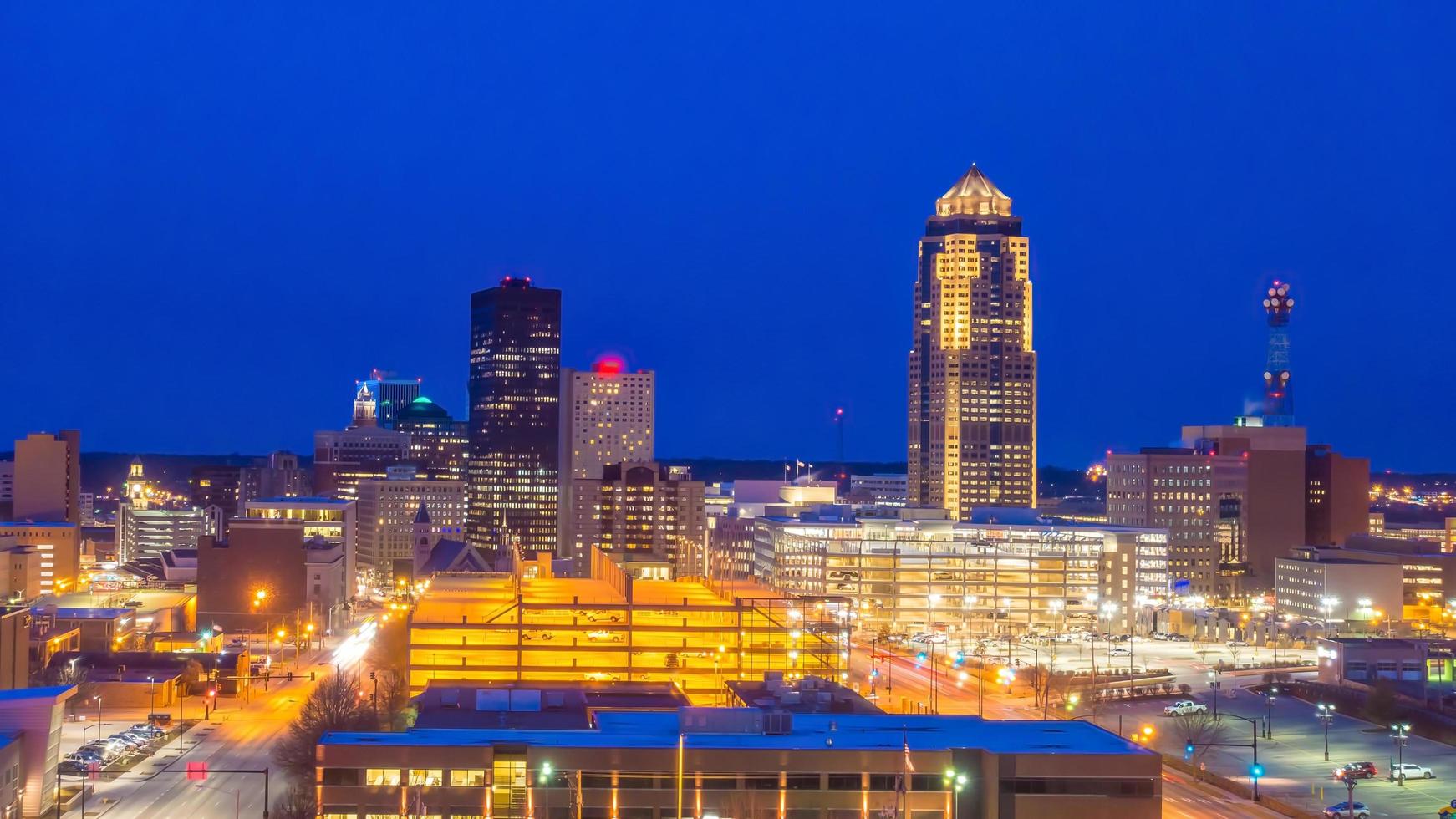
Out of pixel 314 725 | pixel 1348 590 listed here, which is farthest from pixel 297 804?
pixel 1348 590

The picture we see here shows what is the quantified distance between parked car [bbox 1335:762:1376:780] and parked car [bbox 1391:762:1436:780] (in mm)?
840

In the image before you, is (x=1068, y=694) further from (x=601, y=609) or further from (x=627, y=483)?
(x=627, y=483)

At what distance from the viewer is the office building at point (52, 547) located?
6206 inches

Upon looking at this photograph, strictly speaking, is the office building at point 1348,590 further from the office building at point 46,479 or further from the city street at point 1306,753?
the office building at point 46,479

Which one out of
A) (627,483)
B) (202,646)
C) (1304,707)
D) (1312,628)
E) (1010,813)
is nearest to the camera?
(1010,813)

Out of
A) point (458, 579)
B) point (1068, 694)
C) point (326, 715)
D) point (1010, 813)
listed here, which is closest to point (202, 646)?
point (458, 579)

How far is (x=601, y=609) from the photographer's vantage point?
84.7 meters

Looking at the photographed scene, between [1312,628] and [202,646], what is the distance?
77.2m

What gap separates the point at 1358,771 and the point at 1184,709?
14791 millimetres

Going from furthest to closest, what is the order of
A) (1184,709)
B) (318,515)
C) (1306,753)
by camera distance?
(318,515), (1184,709), (1306,753)

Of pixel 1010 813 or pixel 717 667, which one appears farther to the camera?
pixel 717 667

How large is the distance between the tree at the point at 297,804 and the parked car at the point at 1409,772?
40.1 m

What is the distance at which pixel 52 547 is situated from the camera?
160 m

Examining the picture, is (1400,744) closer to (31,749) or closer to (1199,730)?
(1199,730)
